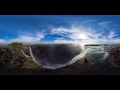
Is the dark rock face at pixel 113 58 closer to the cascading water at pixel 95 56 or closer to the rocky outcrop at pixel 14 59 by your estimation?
the cascading water at pixel 95 56

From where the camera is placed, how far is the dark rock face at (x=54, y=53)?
2.20 metres

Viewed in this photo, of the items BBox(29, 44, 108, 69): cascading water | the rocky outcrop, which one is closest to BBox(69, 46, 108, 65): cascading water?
BBox(29, 44, 108, 69): cascading water

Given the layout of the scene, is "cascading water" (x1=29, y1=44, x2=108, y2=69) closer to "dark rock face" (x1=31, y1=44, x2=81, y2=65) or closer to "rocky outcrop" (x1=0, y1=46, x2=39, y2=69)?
"dark rock face" (x1=31, y1=44, x2=81, y2=65)

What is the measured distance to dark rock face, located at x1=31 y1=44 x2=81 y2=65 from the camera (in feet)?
7.21

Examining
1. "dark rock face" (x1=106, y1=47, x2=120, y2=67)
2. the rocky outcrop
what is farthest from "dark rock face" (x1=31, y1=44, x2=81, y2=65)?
"dark rock face" (x1=106, y1=47, x2=120, y2=67)

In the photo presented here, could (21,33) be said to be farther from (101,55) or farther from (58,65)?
(101,55)

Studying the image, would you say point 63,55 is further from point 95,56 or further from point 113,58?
point 113,58

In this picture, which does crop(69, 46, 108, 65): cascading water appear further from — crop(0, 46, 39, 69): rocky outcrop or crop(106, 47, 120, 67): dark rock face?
crop(0, 46, 39, 69): rocky outcrop

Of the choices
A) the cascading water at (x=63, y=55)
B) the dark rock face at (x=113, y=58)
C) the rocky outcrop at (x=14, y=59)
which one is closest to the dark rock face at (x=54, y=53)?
the cascading water at (x=63, y=55)

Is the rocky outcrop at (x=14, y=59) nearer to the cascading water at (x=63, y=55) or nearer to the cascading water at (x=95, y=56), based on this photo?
the cascading water at (x=63, y=55)

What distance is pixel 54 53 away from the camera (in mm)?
2205

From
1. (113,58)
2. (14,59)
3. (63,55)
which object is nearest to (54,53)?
(63,55)
